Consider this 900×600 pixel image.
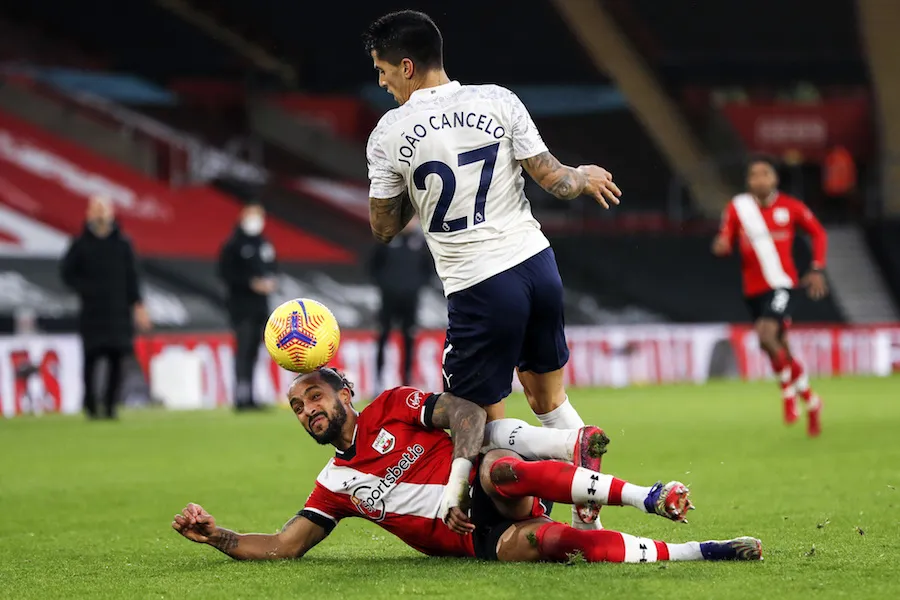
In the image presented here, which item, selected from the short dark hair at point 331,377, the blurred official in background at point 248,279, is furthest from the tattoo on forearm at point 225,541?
the blurred official in background at point 248,279

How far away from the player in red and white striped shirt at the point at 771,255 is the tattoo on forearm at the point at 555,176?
6.70m

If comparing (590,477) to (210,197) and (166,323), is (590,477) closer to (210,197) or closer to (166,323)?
(166,323)

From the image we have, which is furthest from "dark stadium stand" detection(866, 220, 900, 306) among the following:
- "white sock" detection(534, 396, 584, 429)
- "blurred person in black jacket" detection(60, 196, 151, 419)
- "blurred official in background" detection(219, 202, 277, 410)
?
"white sock" detection(534, 396, 584, 429)

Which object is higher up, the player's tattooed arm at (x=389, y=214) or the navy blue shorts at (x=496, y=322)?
the player's tattooed arm at (x=389, y=214)

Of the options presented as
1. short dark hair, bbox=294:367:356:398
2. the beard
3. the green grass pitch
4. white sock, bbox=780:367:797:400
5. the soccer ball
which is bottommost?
the green grass pitch

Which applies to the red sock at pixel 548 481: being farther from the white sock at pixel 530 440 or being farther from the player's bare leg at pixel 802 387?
the player's bare leg at pixel 802 387

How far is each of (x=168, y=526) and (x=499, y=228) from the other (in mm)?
2709

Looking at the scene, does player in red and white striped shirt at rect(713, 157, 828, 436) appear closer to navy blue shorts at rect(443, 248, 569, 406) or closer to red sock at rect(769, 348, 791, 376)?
red sock at rect(769, 348, 791, 376)

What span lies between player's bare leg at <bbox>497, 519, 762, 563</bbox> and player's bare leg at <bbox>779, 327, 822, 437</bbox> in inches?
262

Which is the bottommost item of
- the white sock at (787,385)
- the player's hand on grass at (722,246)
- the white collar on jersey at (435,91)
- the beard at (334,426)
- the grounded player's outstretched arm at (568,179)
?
the white sock at (787,385)

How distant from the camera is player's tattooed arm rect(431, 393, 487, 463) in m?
5.40

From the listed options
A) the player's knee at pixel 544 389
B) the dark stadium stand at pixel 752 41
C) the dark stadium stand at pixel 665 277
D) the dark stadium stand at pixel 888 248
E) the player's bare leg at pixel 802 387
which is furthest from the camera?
the dark stadium stand at pixel 752 41

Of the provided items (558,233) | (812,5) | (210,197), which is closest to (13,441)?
(210,197)

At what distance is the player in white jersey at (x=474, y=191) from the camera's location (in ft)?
18.2
